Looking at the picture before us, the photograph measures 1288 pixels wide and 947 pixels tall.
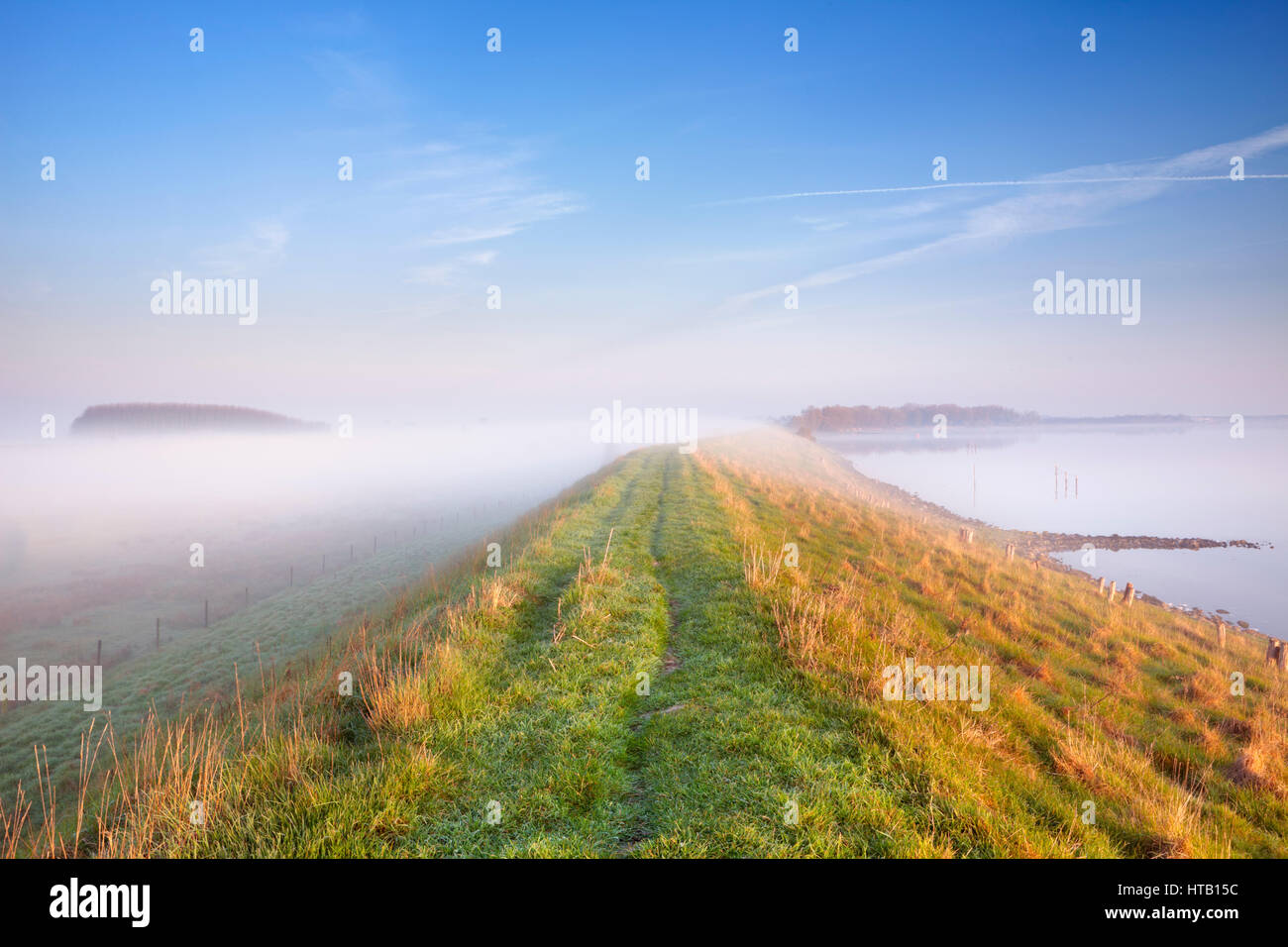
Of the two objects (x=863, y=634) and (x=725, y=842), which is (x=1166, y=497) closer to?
(x=863, y=634)

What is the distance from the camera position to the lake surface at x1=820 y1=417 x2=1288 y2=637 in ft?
77.5

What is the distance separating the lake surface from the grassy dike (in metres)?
12.8

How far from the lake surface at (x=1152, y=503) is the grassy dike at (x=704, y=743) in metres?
12.8

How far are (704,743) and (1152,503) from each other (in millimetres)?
53168

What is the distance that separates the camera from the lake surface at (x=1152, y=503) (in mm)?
23609

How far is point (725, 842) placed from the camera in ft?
14.8

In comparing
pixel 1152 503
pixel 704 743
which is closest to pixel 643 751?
pixel 704 743

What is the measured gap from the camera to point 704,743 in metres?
6.20

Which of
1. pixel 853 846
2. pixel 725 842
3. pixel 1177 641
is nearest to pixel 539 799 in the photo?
pixel 725 842
